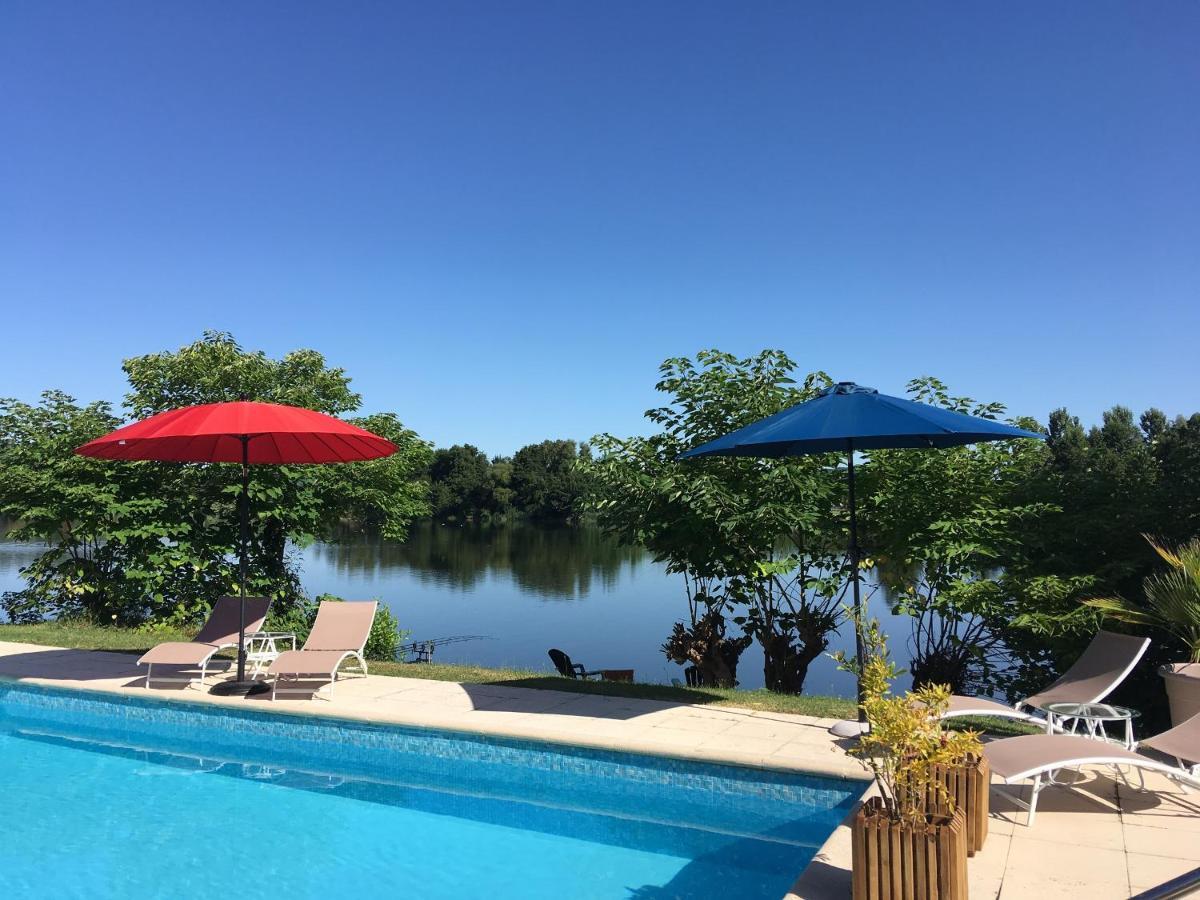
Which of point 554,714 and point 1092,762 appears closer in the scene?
point 1092,762

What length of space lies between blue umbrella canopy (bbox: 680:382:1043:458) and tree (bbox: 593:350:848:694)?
2223 millimetres

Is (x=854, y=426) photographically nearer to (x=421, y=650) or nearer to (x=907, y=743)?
(x=907, y=743)

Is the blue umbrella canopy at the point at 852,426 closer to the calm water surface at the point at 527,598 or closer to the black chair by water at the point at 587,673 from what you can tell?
the calm water surface at the point at 527,598

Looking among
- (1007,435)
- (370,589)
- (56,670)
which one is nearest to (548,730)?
(1007,435)

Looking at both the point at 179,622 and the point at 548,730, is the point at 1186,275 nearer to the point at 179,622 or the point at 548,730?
the point at 548,730

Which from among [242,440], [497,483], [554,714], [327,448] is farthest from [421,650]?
[497,483]

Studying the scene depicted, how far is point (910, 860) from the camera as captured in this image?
8.86ft

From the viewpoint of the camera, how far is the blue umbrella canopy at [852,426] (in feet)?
16.1

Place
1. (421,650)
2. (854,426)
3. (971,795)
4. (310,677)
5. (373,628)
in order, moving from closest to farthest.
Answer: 1. (971,795)
2. (854,426)
3. (310,677)
4. (373,628)
5. (421,650)

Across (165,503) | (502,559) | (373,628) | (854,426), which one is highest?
(854,426)

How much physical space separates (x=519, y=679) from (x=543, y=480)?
59.3 meters

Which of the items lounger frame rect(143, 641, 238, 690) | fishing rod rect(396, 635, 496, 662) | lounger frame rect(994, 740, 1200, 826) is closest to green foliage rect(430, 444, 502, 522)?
fishing rod rect(396, 635, 496, 662)

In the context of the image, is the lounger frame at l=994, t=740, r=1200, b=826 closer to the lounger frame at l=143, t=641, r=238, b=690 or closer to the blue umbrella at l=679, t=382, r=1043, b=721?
the blue umbrella at l=679, t=382, r=1043, b=721

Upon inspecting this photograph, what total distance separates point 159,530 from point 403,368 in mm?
11929
